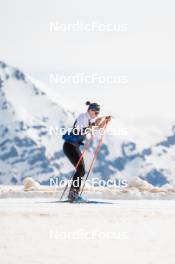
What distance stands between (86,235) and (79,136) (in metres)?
5.11

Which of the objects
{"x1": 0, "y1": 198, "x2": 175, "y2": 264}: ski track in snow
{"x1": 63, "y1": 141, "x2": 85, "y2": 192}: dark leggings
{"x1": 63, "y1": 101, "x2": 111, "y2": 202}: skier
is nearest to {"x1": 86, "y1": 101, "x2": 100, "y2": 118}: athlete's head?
{"x1": 63, "y1": 101, "x2": 111, "y2": 202}: skier

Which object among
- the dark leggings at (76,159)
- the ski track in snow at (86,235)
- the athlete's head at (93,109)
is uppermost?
the athlete's head at (93,109)

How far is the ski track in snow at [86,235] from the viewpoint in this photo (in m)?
10.1

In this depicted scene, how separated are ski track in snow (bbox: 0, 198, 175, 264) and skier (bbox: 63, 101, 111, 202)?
2.01m

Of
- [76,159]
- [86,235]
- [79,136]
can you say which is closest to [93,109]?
[79,136]

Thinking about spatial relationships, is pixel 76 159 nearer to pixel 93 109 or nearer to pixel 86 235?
pixel 93 109

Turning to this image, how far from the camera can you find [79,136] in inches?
649

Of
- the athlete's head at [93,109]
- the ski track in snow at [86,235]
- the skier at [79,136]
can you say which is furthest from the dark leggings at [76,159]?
the ski track in snow at [86,235]

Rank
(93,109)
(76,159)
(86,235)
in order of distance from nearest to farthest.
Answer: (86,235)
(93,109)
(76,159)

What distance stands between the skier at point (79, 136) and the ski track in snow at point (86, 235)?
2.01 metres

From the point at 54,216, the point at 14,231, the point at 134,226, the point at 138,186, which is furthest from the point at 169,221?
the point at 138,186

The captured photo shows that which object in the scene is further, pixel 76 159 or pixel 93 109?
pixel 76 159

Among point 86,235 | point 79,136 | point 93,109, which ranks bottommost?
point 86,235

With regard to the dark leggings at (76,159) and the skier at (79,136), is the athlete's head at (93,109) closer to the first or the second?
the skier at (79,136)
